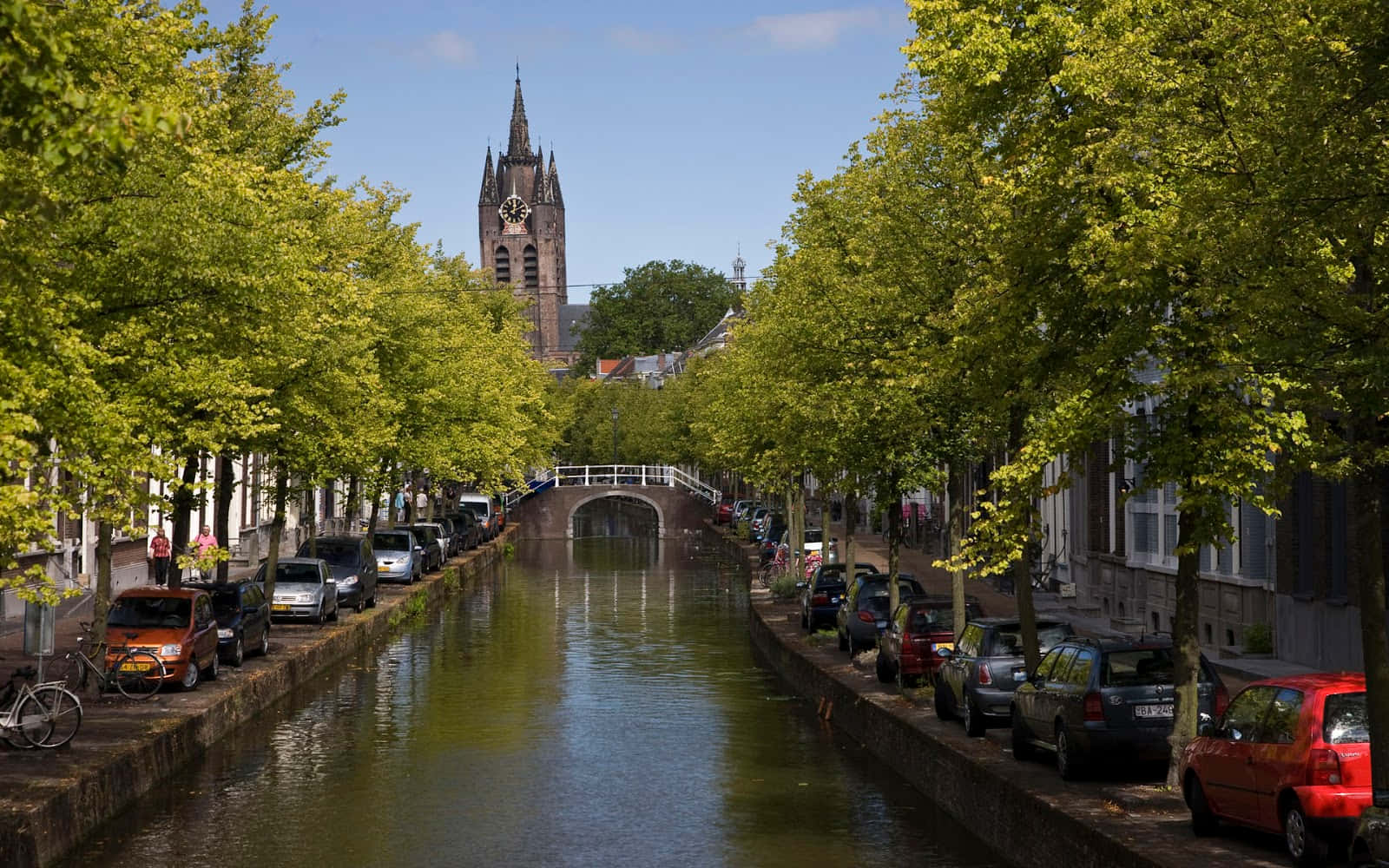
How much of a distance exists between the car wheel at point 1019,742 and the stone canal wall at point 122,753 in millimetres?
Answer: 9051

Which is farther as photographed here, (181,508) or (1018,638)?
(181,508)

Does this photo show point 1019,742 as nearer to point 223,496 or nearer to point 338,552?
point 223,496

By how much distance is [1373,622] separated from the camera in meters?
11.8

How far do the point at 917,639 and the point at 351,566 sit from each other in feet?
66.0

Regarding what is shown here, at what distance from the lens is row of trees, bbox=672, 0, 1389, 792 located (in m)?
11.1

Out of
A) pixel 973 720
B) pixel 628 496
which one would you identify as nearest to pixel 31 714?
pixel 973 720

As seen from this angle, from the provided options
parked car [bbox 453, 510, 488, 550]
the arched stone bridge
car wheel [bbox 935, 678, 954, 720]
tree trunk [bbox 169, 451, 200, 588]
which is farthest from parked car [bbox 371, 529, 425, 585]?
the arched stone bridge

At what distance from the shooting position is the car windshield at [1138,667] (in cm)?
1672

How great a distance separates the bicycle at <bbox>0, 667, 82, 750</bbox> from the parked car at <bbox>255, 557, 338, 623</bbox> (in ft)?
53.6

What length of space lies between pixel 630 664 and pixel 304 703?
27.2ft

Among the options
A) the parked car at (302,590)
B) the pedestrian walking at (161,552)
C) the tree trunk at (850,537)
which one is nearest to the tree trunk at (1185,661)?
the tree trunk at (850,537)

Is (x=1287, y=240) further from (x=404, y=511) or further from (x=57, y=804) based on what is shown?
(x=404, y=511)

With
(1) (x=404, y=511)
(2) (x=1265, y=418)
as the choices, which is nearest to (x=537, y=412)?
(1) (x=404, y=511)

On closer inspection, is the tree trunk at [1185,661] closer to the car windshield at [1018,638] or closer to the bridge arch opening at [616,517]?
the car windshield at [1018,638]
